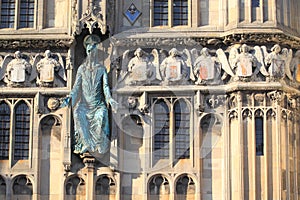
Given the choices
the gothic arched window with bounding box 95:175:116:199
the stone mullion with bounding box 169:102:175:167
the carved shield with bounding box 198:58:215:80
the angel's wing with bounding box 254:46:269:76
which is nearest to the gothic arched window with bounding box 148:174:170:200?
the stone mullion with bounding box 169:102:175:167

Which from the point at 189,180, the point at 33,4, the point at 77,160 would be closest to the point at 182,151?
the point at 189,180

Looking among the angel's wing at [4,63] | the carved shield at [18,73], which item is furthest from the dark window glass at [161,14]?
the angel's wing at [4,63]

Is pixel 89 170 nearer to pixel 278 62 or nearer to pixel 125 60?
pixel 125 60

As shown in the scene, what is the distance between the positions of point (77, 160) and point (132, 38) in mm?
3419

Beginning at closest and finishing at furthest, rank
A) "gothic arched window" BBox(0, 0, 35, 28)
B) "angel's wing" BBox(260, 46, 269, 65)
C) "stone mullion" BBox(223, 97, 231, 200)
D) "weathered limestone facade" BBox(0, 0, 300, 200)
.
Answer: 1. "stone mullion" BBox(223, 97, 231, 200)
2. "weathered limestone facade" BBox(0, 0, 300, 200)
3. "angel's wing" BBox(260, 46, 269, 65)
4. "gothic arched window" BBox(0, 0, 35, 28)

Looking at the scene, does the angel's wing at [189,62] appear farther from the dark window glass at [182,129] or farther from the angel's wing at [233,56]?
the angel's wing at [233,56]

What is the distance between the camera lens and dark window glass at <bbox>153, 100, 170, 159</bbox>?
101 ft

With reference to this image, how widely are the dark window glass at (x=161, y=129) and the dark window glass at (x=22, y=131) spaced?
324cm

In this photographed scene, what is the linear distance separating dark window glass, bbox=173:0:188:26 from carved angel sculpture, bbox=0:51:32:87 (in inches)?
155

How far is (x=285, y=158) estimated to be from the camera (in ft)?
98.5

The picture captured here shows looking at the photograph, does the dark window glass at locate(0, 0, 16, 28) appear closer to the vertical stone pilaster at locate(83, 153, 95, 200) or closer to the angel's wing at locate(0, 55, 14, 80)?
the angel's wing at locate(0, 55, 14, 80)

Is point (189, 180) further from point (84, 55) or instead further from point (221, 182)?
point (84, 55)

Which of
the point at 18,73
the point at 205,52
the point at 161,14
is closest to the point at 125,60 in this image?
the point at 161,14

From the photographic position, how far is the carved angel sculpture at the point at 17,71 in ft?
102
